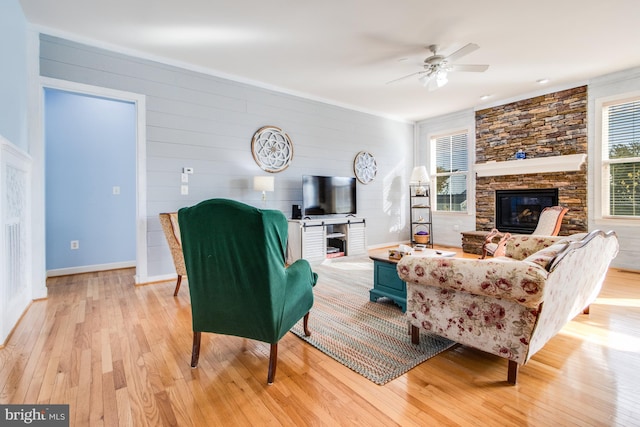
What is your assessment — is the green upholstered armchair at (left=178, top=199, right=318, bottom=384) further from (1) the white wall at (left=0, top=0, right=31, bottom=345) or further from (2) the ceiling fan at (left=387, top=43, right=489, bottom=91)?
(2) the ceiling fan at (left=387, top=43, right=489, bottom=91)

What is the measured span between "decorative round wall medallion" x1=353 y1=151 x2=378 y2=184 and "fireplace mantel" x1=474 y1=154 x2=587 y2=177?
195 cm

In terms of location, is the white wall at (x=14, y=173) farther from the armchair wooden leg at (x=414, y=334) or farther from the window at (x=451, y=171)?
the window at (x=451, y=171)

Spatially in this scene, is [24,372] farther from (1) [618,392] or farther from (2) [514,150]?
(2) [514,150]

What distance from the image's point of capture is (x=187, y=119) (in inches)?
158

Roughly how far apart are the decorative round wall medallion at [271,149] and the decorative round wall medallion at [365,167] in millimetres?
1529

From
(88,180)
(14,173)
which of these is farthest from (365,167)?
(14,173)

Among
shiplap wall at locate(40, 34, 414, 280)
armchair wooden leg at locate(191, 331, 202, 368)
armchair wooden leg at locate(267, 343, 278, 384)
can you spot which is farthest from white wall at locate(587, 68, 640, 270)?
armchair wooden leg at locate(191, 331, 202, 368)

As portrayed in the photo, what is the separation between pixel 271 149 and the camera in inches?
188

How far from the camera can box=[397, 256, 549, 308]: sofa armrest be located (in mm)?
1478

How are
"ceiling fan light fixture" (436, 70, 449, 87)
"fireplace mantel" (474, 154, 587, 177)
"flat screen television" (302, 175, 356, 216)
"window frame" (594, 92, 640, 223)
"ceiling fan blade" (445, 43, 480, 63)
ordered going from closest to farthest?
"ceiling fan blade" (445, 43, 480, 63)
"ceiling fan light fixture" (436, 70, 449, 87)
"window frame" (594, 92, 640, 223)
"fireplace mantel" (474, 154, 587, 177)
"flat screen television" (302, 175, 356, 216)

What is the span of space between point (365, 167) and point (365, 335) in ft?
14.0

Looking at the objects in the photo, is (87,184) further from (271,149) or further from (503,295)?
(503,295)

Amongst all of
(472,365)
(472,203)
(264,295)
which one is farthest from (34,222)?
(472,203)

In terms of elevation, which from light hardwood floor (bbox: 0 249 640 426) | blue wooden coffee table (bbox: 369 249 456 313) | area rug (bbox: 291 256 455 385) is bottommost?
light hardwood floor (bbox: 0 249 640 426)
